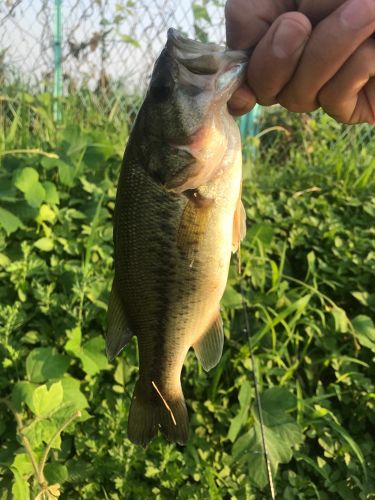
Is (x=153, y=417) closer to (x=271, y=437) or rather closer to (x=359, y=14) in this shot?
(x=271, y=437)

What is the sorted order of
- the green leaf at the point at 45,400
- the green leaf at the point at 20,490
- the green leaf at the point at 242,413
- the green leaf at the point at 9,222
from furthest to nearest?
the green leaf at the point at 9,222, the green leaf at the point at 242,413, the green leaf at the point at 45,400, the green leaf at the point at 20,490

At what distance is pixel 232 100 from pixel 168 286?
1.92ft

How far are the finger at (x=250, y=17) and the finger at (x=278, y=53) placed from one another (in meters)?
0.13

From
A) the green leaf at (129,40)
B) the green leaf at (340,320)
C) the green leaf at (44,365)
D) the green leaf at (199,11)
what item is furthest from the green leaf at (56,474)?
the green leaf at (199,11)

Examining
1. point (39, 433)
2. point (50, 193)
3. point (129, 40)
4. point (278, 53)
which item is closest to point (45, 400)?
point (39, 433)

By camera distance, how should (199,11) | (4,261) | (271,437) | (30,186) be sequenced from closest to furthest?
(271,437) < (4,261) < (30,186) < (199,11)

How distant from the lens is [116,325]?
1.63m

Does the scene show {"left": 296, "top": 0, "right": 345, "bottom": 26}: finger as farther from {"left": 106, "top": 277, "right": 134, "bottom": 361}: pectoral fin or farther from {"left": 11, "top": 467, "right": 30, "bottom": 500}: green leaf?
{"left": 11, "top": 467, "right": 30, "bottom": 500}: green leaf

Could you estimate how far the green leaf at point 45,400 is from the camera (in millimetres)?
1885

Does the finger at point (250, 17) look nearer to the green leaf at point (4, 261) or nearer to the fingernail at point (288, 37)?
the fingernail at point (288, 37)

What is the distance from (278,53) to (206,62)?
0.22 metres

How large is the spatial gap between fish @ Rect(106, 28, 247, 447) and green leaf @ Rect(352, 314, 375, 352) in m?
1.49

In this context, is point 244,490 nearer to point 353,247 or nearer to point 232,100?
point 353,247

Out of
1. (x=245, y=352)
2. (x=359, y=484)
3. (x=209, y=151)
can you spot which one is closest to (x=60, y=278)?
(x=245, y=352)
